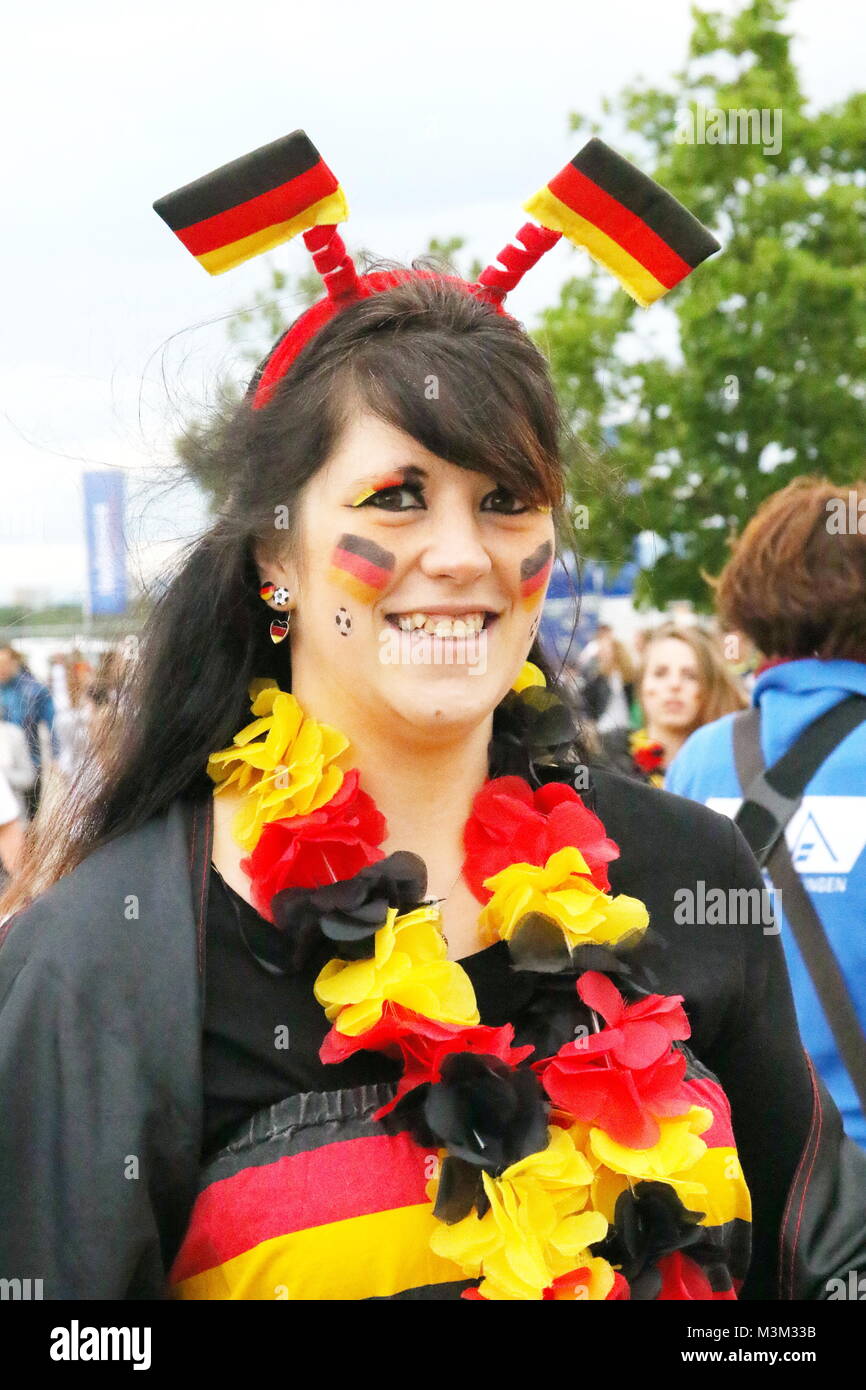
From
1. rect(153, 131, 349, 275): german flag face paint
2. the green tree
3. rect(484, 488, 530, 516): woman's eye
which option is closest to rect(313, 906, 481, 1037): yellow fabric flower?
rect(484, 488, 530, 516): woman's eye

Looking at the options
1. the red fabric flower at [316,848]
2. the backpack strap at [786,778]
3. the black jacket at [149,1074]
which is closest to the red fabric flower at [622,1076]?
the black jacket at [149,1074]

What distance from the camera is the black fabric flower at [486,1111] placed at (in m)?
1.83

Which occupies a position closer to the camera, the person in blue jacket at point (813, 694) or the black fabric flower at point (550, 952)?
the black fabric flower at point (550, 952)

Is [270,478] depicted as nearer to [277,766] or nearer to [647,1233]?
[277,766]

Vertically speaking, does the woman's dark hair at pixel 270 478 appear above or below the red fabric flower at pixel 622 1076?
above

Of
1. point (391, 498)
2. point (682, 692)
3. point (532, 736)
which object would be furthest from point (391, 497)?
point (682, 692)

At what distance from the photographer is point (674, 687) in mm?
5512

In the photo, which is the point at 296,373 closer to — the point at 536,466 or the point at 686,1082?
the point at 536,466

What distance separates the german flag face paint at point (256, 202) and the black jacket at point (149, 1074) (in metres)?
0.75

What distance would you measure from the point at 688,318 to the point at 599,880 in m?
12.8

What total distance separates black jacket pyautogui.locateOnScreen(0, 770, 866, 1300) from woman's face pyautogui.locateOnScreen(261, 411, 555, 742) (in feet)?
1.06

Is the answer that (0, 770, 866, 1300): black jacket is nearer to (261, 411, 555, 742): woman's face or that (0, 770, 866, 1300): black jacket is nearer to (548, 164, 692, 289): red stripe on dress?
(261, 411, 555, 742): woman's face

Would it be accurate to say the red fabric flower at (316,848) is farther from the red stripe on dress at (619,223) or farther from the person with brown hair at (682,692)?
the person with brown hair at (682,692)

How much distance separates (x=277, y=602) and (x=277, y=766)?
0.23 m
